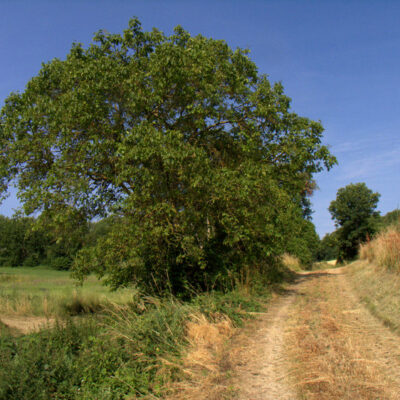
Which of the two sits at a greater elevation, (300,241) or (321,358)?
(300,241)

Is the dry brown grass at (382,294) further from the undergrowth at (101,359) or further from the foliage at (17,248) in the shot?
the foliage at (17,248)

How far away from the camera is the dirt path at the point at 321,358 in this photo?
4.49 m

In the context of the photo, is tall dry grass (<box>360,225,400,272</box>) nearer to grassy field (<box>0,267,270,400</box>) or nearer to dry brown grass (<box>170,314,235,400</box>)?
grassy field (<box>0,267,270,400</box>)

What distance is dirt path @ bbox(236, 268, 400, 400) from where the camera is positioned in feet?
14.7

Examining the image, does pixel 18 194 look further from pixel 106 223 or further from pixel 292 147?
pixel 292 147

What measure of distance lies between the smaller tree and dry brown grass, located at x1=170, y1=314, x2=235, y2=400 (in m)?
40.3

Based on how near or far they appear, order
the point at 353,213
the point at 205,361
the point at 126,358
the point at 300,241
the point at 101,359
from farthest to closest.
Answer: the point at 353,213
the point at 300,241
the point at 126,358
the point at 101,359
the point at 205,361

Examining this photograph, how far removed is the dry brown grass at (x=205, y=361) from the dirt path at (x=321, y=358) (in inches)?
11.8

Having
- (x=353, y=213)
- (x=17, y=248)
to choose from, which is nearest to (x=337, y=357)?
(x=353, y=213)

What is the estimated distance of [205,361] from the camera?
5.88 meters

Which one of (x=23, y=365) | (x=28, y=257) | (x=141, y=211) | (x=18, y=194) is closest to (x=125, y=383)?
(x=23, y=365)

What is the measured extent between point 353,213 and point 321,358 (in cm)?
4362

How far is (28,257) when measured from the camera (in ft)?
227

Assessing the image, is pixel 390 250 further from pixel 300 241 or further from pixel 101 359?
pixel 300 241
